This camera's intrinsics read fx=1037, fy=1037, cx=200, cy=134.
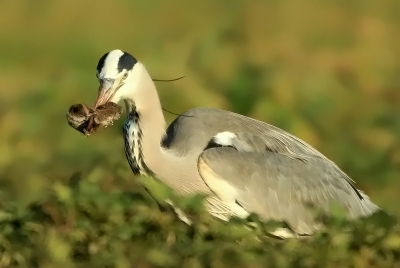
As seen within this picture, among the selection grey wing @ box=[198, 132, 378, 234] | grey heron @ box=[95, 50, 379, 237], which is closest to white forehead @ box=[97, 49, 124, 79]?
grey heron @ box=[95, 50, 379, 237]

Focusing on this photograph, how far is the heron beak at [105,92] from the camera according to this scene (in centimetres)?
455

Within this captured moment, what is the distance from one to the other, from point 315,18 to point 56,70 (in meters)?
2.68

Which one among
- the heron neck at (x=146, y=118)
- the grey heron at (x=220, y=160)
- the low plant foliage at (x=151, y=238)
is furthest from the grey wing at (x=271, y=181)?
the low plant foliage at (x=151, y=238)

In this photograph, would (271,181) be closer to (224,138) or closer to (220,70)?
(224,138)

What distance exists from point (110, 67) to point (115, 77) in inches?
2.0

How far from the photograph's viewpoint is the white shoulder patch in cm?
492

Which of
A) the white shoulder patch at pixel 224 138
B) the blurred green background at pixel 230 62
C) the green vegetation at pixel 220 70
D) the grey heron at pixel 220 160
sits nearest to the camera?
the grey heron at pixel 220 160

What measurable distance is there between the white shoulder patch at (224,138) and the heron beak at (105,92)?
1.99ft

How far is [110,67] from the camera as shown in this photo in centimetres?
461

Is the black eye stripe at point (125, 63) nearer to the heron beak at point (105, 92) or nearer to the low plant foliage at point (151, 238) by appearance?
the heron beak at point (105, 92)

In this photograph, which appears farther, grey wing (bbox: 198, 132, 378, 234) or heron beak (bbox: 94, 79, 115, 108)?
grey wing (bbox: 198, 132, 378, 234)

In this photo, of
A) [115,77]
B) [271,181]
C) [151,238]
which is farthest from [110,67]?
[151,238]

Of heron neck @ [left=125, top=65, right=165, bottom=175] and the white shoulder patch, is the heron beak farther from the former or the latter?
the white shoulder patch

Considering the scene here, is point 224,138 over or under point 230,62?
over
